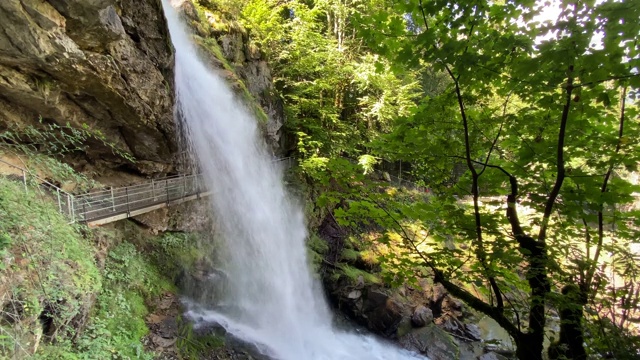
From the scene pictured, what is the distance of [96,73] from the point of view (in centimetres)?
641

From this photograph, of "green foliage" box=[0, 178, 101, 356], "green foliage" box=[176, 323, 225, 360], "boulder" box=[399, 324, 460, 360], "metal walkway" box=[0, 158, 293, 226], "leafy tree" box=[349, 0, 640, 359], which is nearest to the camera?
"leafy tree" box=[349, 0, 640, 359]

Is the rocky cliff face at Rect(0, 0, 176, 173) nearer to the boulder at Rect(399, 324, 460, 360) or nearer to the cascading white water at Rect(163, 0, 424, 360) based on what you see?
the cascading white water at Rect(163, 0, 424, 360)

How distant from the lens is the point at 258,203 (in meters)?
11.9

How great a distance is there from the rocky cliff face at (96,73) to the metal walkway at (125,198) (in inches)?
25.6

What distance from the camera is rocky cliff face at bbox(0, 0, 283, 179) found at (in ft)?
17.8

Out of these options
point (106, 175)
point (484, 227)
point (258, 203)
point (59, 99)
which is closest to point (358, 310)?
point (258, 203)

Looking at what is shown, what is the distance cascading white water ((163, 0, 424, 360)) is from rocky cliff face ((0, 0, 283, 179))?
121 cm

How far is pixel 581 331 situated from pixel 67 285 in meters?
5.75

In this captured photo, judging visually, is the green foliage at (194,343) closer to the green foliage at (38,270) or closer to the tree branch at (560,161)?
the green foliage at (38,270)

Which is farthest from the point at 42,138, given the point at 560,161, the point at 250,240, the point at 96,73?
the point at 560,161

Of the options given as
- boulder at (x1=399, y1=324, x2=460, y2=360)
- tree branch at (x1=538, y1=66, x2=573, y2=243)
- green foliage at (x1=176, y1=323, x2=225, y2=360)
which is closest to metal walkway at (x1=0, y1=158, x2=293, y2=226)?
green foliage at (x1=176, y1=323, x2=225, y2=360)

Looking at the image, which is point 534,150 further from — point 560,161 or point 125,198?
point 125,198

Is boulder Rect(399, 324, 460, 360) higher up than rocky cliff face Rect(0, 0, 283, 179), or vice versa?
rocky cliff face Rect(0, 0, 283, 179)

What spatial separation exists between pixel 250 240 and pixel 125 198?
406 centimetres
